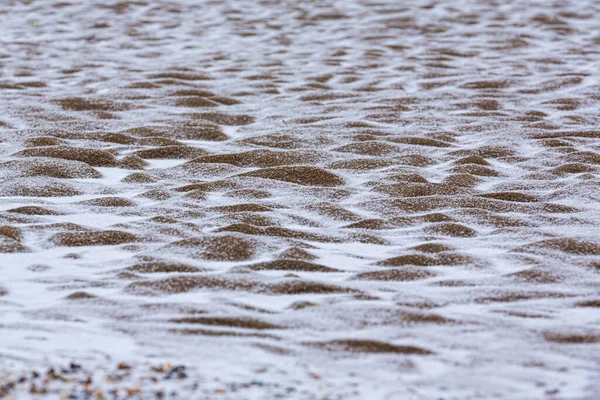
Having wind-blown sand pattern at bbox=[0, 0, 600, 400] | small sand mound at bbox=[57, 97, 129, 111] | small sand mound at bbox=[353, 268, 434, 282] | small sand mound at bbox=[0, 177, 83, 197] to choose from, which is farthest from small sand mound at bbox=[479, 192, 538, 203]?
small sand mound at bbox=[57, 97, 129, 111]

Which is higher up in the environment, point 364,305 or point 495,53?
point 364,305

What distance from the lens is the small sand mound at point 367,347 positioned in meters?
2.40

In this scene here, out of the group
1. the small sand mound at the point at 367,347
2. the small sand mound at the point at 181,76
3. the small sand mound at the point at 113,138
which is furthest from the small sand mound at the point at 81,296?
the small sand mound at the point at 181,76

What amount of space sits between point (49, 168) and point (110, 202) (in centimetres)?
55

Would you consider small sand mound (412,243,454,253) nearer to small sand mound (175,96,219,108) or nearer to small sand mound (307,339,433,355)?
small sand mound (307,339,433,355)

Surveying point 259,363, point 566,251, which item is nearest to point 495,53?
point 566,251

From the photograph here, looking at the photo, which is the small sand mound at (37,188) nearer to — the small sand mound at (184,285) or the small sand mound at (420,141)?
the small sand mound at (184,285)

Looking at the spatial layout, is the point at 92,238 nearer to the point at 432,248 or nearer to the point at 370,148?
the point at 432,248

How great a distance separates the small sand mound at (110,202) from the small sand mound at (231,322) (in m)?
1.26

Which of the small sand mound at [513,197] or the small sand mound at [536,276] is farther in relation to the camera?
the small sand mound at [513,197]

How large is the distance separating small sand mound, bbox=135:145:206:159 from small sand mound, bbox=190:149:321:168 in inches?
5.9

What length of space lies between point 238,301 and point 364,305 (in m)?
0.36

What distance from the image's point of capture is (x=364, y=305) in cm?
271

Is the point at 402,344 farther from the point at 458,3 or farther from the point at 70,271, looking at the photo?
the point at 458,3
